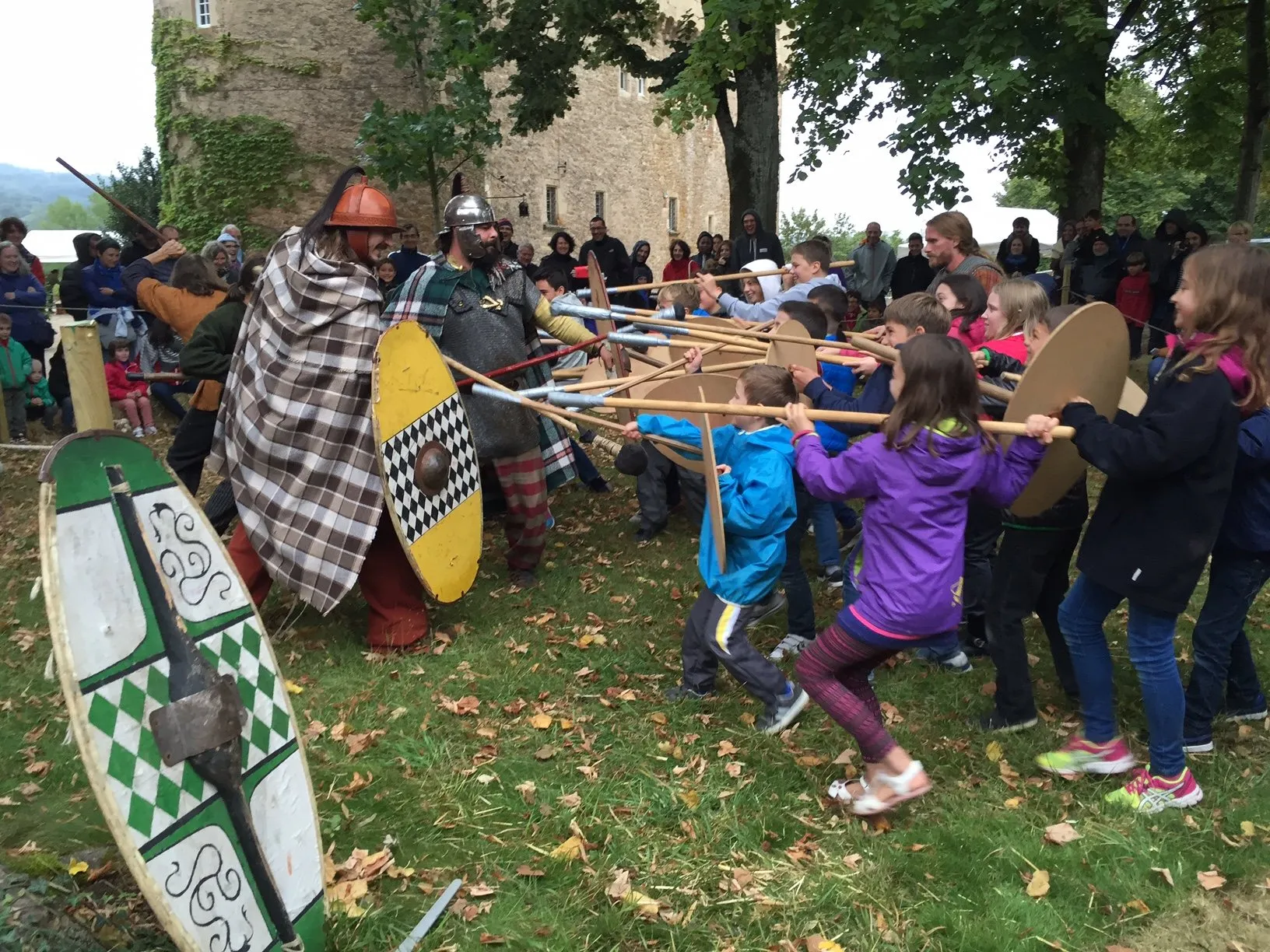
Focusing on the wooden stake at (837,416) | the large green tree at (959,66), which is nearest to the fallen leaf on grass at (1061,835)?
the wooden stake at (837,416)

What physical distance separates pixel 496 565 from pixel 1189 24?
15038 mm

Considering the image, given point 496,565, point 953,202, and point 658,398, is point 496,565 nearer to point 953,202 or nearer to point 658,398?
point 658,398

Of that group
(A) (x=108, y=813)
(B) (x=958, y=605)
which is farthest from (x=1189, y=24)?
(A) (x=108, y=813)

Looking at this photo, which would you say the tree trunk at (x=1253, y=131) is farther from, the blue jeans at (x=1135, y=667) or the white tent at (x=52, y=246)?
the white tent at (x=52, y=246)

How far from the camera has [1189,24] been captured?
611 inches

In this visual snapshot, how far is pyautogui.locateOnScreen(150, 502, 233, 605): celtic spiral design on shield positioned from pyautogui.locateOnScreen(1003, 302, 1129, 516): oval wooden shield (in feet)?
7.29

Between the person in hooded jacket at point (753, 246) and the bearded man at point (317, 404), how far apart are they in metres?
6.90

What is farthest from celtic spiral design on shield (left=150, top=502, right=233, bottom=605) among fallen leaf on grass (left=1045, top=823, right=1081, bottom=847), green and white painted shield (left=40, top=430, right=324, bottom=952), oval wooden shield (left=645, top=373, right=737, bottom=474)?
fallen leaf on grass (left=1045, top=823, right=1081, bottom=847)

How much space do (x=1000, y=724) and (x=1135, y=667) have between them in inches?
25.7

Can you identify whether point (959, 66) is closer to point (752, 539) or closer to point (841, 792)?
point (752, 539)

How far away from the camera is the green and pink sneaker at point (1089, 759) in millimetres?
3438

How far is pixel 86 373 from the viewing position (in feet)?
15.8

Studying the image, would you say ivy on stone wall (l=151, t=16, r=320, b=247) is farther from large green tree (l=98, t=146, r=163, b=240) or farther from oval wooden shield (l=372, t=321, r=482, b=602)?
oval wooden shield (l=372, t=321, r=482, b=602)

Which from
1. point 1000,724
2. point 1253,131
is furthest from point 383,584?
point 1253,131
